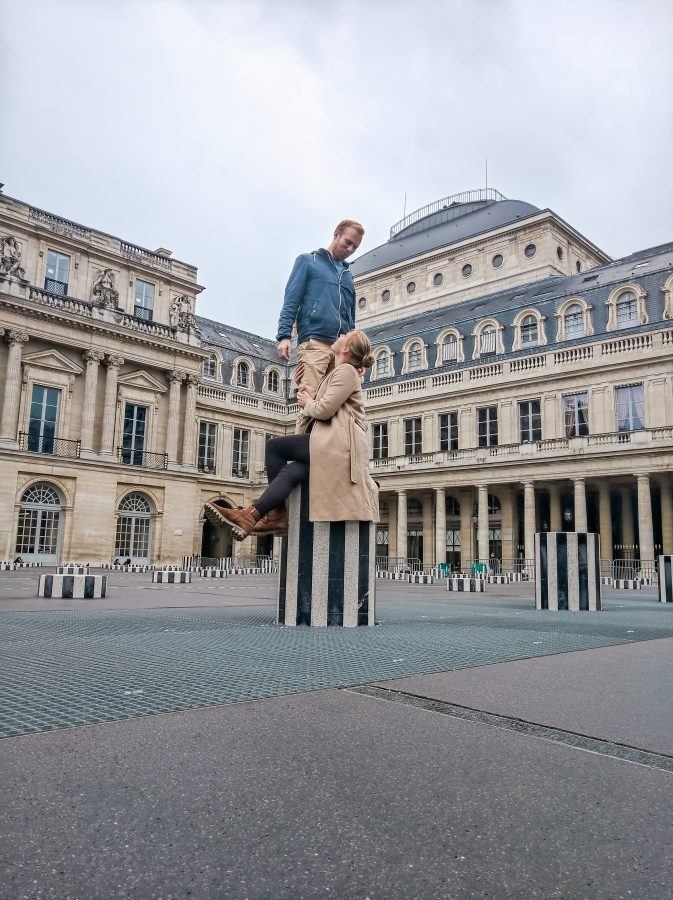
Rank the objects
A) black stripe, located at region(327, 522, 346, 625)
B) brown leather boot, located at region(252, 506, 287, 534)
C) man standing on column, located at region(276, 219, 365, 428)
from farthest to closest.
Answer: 1. man standing on column, located at region(276, 219, 365, 428)
2. brown leather boot, located at region(252, 506, 287, 534)
3. black stripe, located at region(327, 522, 346, 625)

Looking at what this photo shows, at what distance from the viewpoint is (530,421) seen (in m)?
32.8

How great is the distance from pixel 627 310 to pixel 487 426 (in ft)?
28.7

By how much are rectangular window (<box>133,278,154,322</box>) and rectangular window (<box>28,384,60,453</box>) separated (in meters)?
6.76

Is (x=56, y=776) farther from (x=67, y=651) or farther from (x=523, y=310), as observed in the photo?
(x=523, y=310)

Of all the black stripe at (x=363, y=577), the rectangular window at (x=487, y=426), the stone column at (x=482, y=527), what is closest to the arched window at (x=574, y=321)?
the rectangular window at (x=487, y=426)

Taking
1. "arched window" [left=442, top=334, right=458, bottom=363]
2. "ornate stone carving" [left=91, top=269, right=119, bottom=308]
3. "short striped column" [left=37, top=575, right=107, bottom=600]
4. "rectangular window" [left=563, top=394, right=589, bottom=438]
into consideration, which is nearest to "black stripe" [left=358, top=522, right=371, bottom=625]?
"short striped column" [left=37, top=575, right=107, bottom=600]

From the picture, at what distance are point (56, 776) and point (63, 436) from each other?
33.6 m

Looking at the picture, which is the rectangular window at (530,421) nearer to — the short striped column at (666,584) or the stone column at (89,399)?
the short striped column at (666,584)

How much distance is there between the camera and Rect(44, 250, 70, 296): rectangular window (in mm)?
32844

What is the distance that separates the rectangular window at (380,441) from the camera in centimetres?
3916

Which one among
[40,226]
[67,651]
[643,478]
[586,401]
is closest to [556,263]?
[586,401]

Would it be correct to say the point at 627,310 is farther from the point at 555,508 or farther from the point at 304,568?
the point at 304,568

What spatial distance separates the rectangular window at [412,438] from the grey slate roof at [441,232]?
59.1 ft

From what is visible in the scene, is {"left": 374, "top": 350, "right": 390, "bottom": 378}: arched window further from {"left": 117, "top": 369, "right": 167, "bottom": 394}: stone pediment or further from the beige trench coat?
the beige trench coat
